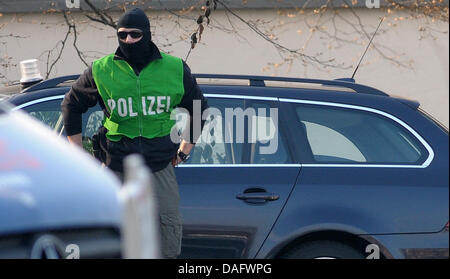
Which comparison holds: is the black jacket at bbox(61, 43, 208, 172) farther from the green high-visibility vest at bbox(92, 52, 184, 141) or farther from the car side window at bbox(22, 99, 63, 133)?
the car side window at bbox(22, 99, 63, 133)

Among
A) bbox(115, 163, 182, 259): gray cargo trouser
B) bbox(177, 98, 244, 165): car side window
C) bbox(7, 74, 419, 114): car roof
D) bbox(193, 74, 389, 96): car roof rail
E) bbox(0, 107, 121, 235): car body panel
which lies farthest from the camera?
bbox(193, 74, 389, 96): car roof rail

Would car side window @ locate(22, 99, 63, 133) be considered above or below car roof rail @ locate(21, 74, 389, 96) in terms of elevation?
below

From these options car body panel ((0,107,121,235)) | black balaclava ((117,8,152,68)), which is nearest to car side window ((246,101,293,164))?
black balaclava ((117,8,152,68))

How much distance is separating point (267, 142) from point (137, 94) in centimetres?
90

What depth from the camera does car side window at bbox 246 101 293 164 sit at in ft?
17.5

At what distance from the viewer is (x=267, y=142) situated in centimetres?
538

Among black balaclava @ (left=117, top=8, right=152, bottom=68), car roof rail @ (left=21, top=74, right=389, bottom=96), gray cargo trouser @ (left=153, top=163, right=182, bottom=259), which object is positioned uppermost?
black balaclava @ (left=117, top=8, right=152, bottom=68)

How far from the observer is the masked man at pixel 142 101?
487cm

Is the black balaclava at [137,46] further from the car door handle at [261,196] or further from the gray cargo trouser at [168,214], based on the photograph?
the car door handle at [261,196]

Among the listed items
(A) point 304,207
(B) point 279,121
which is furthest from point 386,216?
(B) point 279,121

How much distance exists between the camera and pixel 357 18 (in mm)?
10344

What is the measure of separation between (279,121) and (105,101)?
1.05 meters

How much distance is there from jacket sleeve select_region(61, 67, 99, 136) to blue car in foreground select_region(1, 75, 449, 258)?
1.22ft

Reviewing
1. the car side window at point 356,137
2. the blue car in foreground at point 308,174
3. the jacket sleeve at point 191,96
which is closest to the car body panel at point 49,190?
the jacket sleeve at point 191,96
